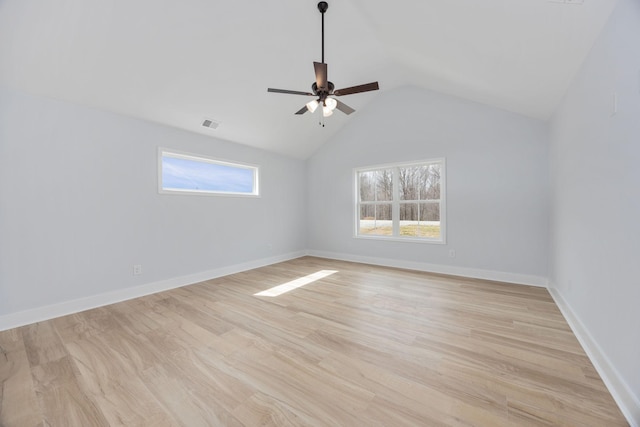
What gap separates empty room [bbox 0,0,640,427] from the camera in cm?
153

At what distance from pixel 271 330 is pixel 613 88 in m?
3.20

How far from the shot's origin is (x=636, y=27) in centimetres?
136

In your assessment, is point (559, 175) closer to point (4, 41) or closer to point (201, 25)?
point (201, 25)

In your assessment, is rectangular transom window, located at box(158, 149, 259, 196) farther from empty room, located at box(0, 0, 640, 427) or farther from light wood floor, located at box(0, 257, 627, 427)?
light wood floor, located at box(0, 257, 627, 427)

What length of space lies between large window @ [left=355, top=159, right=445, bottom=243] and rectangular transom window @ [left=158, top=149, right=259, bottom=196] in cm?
238

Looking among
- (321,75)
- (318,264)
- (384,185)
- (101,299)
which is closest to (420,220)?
(384,185)

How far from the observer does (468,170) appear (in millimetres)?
4168

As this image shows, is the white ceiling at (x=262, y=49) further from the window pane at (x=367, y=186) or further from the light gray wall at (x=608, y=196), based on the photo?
the window pane at (x=367, y=186)

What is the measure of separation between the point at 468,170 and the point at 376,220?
1.92m

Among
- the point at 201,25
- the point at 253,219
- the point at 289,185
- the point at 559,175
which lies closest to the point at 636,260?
the point at 559,175

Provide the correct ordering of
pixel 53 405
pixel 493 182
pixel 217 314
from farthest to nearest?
pixel 493 182 < pixel 217 314 < pixel 53 405

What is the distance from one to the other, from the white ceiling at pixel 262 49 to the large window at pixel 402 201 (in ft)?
4.91

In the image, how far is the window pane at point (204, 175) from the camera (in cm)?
381

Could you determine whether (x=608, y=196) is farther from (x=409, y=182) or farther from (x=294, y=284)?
(x=294, y=284)
